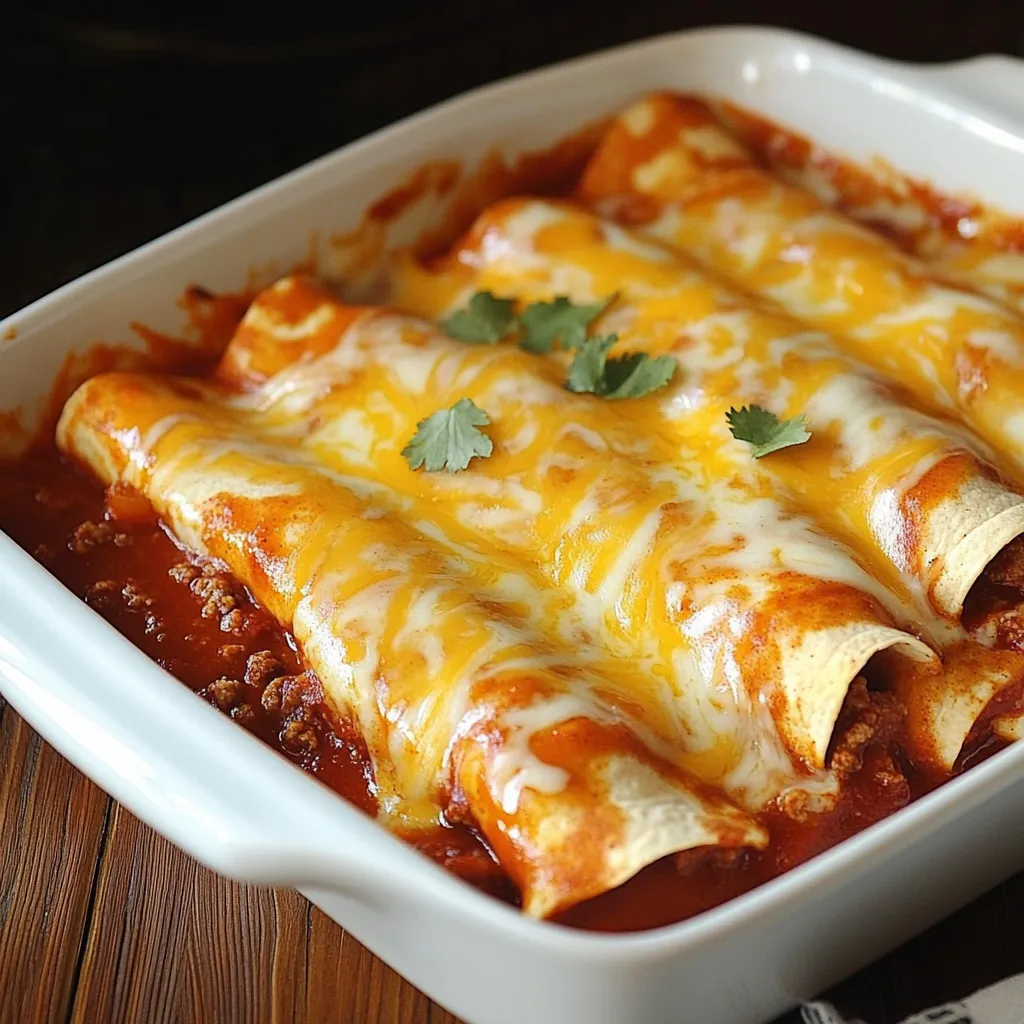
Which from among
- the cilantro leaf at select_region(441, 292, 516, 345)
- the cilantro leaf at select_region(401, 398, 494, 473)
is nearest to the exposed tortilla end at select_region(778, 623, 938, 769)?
the cilantro leaf at select_region(401, 398, 494, 473)

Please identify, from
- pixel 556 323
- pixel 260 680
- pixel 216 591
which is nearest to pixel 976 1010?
pixel 260 680

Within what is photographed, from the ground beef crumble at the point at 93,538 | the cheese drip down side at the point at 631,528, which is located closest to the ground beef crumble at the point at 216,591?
the ground beef crumble at the point at 93,538

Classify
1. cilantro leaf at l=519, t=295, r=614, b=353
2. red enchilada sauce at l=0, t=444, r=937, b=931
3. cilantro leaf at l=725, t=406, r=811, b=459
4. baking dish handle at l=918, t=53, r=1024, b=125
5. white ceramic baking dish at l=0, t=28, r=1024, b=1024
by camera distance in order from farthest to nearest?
baking dish handle at l=918, t=53, r=1024, b=125, cilantro leaf at l=519, t=295, r=614, b=353, cilantro leaf at l=725, t=406, r=811, b=459, red enchilada sauce at l=0, t=444, r=937, b=931, white ceramic baking dish at l=0, t=28, r=1024, b=1024

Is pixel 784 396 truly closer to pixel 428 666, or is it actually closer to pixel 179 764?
pixel 428 666

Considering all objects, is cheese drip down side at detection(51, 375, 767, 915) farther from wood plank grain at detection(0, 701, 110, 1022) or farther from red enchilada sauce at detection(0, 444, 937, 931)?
wood plank grain at detection(0, 701, 110, 1022)

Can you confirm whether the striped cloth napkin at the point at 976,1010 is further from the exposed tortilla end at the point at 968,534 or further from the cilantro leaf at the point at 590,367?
the cilantro leaf at the point at 590,367

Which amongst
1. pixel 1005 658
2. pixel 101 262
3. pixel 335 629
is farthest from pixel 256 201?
pixel 1005 658

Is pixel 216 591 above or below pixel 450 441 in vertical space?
below
